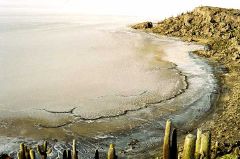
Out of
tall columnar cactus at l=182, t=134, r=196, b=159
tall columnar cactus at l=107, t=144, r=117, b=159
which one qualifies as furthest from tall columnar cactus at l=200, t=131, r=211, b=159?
tall columnar cactus at l=107, t=144, r=117, b=159

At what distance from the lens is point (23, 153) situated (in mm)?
8984

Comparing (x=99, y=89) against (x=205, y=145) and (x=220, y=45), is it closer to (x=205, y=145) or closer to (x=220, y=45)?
(x=205, y=145)

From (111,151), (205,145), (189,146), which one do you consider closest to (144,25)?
(111,151)

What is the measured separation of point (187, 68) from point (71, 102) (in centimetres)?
889

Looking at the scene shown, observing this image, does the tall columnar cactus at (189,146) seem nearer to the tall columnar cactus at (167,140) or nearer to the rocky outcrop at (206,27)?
the tall columnar cactus at (167,140)

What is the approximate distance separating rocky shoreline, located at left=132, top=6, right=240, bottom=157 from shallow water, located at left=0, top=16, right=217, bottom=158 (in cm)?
81

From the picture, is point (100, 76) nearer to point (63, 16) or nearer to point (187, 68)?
point (187, 68)

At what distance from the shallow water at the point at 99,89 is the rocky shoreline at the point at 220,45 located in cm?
81

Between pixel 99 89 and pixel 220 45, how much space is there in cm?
1448

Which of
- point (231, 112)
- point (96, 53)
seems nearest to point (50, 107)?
point (231, 112)

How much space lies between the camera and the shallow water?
556 inches

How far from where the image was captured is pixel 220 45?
98.6 ft

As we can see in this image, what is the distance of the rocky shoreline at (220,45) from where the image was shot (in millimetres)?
14640

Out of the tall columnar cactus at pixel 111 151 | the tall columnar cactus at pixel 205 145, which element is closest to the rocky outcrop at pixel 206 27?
the tall columnar cactus at pixel 205 145
